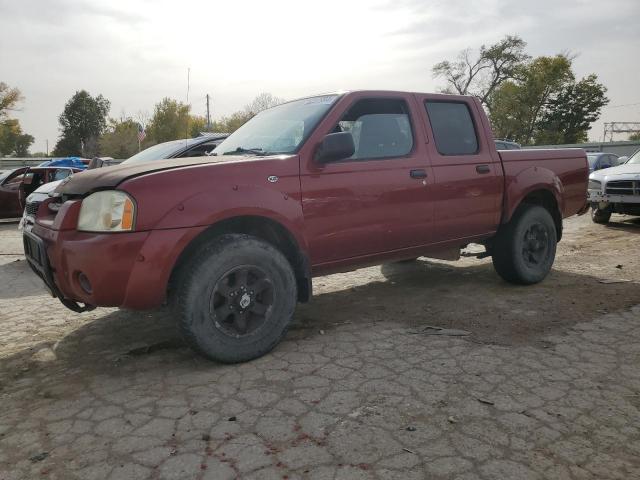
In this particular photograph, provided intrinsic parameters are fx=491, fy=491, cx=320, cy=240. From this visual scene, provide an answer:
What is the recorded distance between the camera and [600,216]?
9875 millimetres

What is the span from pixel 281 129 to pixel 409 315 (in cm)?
193

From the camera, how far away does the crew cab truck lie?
2904mm

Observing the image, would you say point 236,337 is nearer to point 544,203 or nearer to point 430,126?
point 430,126

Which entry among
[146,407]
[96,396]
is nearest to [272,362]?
[146,407]

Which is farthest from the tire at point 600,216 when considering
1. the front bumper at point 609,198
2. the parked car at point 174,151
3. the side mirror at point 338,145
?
the side mirror at point 338,145

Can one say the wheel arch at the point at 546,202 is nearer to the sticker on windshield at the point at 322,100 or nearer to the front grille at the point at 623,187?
the sticker on windshield at the point at 322,100

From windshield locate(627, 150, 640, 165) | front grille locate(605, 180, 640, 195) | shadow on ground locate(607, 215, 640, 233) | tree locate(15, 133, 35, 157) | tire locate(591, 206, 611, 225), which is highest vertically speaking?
tree locate(15, 133, 35, 157)

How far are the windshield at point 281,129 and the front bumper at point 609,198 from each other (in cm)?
Answer: 693

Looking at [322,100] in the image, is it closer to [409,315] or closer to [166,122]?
[409,315]

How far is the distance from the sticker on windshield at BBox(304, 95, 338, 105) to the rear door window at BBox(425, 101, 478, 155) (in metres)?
0.97

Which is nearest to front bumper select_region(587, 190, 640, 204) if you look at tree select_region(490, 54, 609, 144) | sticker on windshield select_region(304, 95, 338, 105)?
sticker on windshield select_region(304, 95, 338, 105)

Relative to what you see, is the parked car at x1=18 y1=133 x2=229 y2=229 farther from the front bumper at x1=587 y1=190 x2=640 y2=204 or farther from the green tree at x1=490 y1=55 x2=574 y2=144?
the green tree at x1=490 y1=55 x2=574 y2=144

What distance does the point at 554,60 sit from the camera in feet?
154

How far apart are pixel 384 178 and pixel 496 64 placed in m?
49.7
